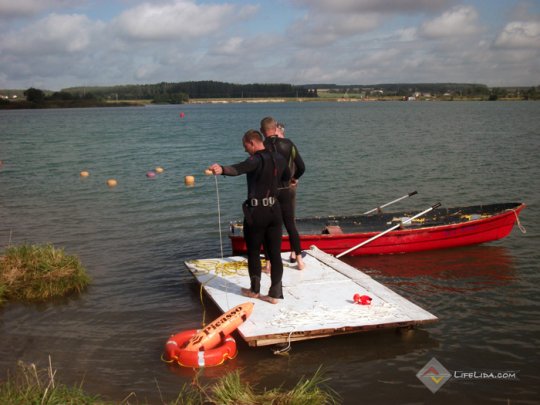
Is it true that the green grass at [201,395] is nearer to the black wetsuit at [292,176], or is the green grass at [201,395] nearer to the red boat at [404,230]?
the black wetsuit at [292,176]

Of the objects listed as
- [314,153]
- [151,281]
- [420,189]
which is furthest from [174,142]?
[151,281]

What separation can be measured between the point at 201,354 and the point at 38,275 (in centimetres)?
440

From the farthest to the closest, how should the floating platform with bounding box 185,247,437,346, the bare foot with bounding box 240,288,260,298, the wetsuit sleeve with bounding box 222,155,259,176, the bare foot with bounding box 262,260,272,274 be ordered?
the bare foot with bounding box 262,260,272,274
the bare foot with bounding box 240,288,260,298
the floating platform with bounding box 185,247,437,346
the wetsuit sleeve with bounding box 222,155,259,176

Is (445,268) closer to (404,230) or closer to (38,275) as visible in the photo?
(404,230)

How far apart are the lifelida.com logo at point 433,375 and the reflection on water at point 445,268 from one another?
3.30 m

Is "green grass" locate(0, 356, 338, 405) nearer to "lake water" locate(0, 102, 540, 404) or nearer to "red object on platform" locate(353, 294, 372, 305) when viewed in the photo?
"lake water" locate(0, 102, 540, 404)

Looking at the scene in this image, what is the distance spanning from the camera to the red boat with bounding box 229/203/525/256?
11836mm

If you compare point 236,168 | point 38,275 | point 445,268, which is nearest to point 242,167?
point 236,168

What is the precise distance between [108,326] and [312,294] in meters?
3.30

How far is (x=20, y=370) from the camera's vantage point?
6918 millimetres

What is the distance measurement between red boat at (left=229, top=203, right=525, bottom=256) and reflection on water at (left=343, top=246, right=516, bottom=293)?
0.74 ft

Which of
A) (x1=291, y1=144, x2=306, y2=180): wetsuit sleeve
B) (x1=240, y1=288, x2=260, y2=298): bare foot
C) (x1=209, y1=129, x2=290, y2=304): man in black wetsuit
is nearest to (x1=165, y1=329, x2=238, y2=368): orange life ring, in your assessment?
(x1=240, y1=288, x2=260, y2=298): bare foot

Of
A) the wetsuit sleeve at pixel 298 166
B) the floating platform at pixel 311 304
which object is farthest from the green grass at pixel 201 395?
the wetsuit sleeve at pixel 298 166

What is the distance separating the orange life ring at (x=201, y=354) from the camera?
686cm
